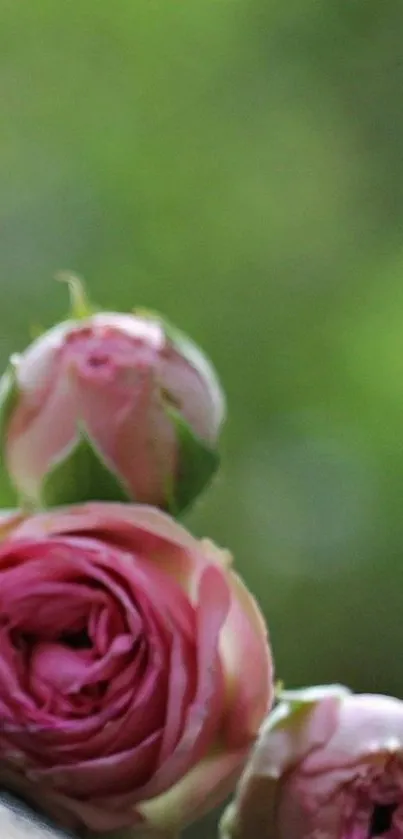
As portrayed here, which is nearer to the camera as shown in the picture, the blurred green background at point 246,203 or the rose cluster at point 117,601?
the rose cluster at point 117,601

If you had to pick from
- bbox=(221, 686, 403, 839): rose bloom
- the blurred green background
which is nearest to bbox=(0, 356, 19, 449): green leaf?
bbox=(221, 686, 403, 839): rose bloom

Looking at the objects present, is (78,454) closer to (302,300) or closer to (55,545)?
(55,545)

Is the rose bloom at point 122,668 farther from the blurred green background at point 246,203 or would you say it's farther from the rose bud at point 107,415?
the blurred green background at point 246,203

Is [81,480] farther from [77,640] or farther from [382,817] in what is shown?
[382,817]

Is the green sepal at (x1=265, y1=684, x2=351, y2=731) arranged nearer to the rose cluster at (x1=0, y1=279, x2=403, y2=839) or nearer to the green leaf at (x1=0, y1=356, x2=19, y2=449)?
the rose cluster at (x1=0, y1=279, x2=403, y2=839)

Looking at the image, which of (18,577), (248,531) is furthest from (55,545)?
(248,531)

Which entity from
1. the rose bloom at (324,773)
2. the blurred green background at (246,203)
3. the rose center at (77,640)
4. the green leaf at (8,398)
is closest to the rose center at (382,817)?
the rose bloom at (324,773)
